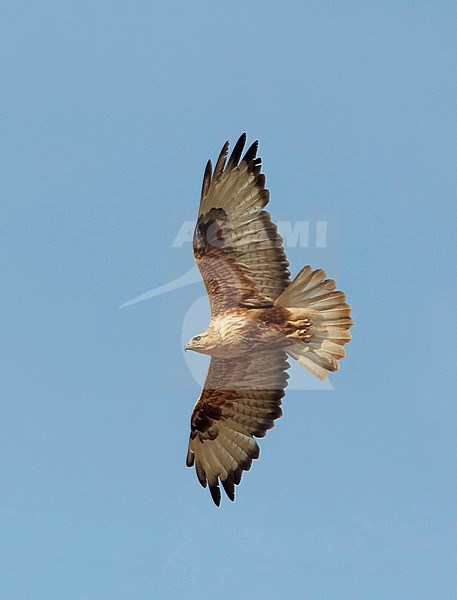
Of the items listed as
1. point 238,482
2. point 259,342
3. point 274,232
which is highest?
point 274,232

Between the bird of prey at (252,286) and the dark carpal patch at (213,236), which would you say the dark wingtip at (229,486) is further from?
the dark carpal patch at (213,236)

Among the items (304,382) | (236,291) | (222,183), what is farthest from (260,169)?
(304,382)

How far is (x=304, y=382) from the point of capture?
15.1m

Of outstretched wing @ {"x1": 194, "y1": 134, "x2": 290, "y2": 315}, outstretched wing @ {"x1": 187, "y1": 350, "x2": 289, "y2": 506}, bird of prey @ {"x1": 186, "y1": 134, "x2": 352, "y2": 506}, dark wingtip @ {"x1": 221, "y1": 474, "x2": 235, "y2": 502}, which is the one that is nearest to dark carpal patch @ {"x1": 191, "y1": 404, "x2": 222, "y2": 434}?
outstretched wing @ {"x1": 187, "y1": 350, "x2": 289, "y2": 506}

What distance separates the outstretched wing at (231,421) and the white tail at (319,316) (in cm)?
62

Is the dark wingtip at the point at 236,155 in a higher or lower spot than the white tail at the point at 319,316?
higher

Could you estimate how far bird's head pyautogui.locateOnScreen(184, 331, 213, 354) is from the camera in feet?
47.0

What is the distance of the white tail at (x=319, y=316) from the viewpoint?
562 inches

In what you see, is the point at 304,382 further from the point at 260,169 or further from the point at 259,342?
the point at 260,169

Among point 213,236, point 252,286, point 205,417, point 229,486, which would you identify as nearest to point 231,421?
point 205,417

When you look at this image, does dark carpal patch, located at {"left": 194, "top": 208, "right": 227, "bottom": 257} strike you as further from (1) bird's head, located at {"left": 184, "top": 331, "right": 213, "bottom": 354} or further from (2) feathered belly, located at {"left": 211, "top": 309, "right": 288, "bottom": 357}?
(1) bird's head, located at {"left": 184, "top": 331, "right": 213, "bottom": 354}

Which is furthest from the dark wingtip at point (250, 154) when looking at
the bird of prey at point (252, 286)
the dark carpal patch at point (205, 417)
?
the dark carpal patch at point (205, 417)

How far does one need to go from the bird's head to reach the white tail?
897 mm

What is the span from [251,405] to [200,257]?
208 centimetres
